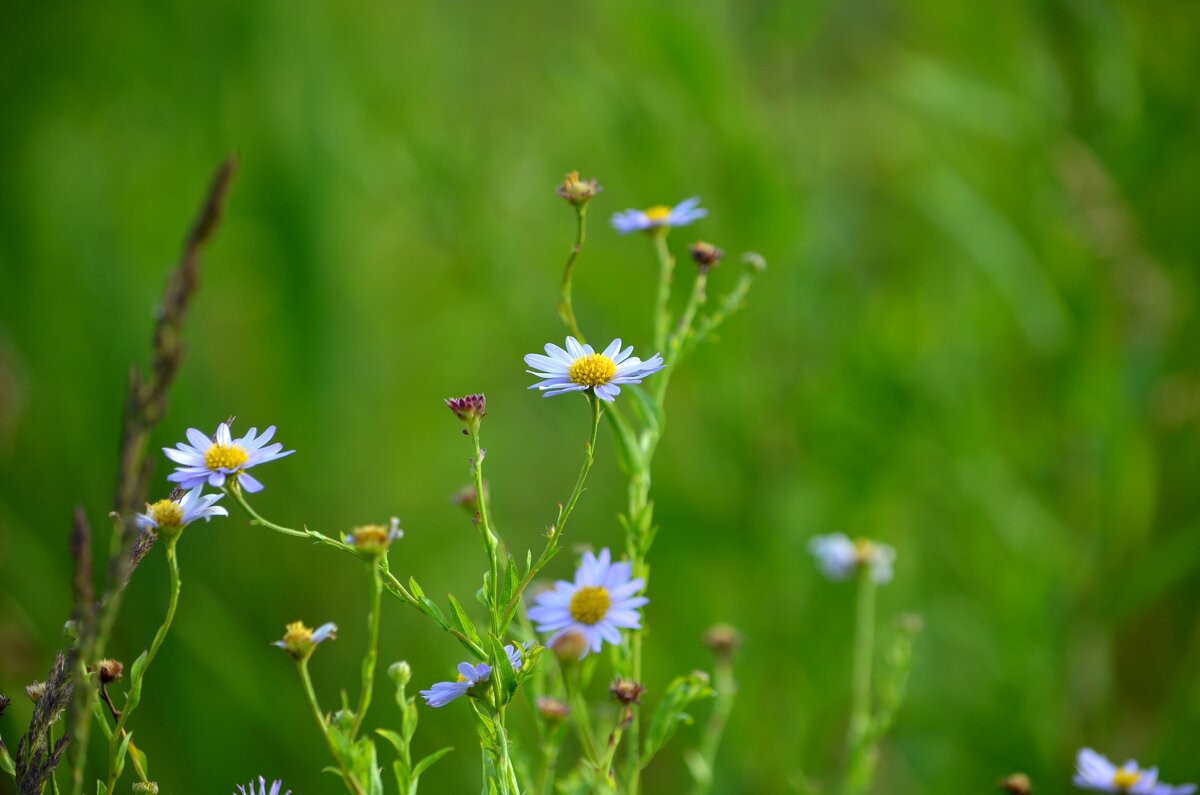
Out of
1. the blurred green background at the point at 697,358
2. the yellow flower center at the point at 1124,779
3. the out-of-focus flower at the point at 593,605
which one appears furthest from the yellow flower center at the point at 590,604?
the blurred green background at the point at 697,358

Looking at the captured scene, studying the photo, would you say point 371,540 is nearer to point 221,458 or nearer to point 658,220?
point 221,458

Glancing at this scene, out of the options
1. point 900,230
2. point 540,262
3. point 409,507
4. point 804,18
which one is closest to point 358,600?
point 409,507

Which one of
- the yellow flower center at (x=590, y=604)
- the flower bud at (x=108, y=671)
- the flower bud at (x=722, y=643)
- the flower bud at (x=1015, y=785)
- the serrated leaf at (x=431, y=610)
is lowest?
the flower bud at (x=1015, y=785)

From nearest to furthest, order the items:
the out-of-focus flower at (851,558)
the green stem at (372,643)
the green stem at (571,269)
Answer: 1. the green stem at (372,643)
2. the green stem at (571,269)
3. the out-of-focus flower at (851,558)

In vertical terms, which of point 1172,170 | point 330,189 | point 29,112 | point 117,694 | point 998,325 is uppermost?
point 29,112

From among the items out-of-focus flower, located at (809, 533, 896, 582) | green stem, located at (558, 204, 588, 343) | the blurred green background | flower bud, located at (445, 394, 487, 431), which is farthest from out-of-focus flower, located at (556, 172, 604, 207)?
the blurred green background

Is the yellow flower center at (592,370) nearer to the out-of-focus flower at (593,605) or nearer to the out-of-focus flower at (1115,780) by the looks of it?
the out-of-focus flower at (593,605)

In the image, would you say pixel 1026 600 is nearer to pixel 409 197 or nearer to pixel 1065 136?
pixel 1065 136

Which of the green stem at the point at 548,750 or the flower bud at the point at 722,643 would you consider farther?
the flower bud at the point at 722,643
